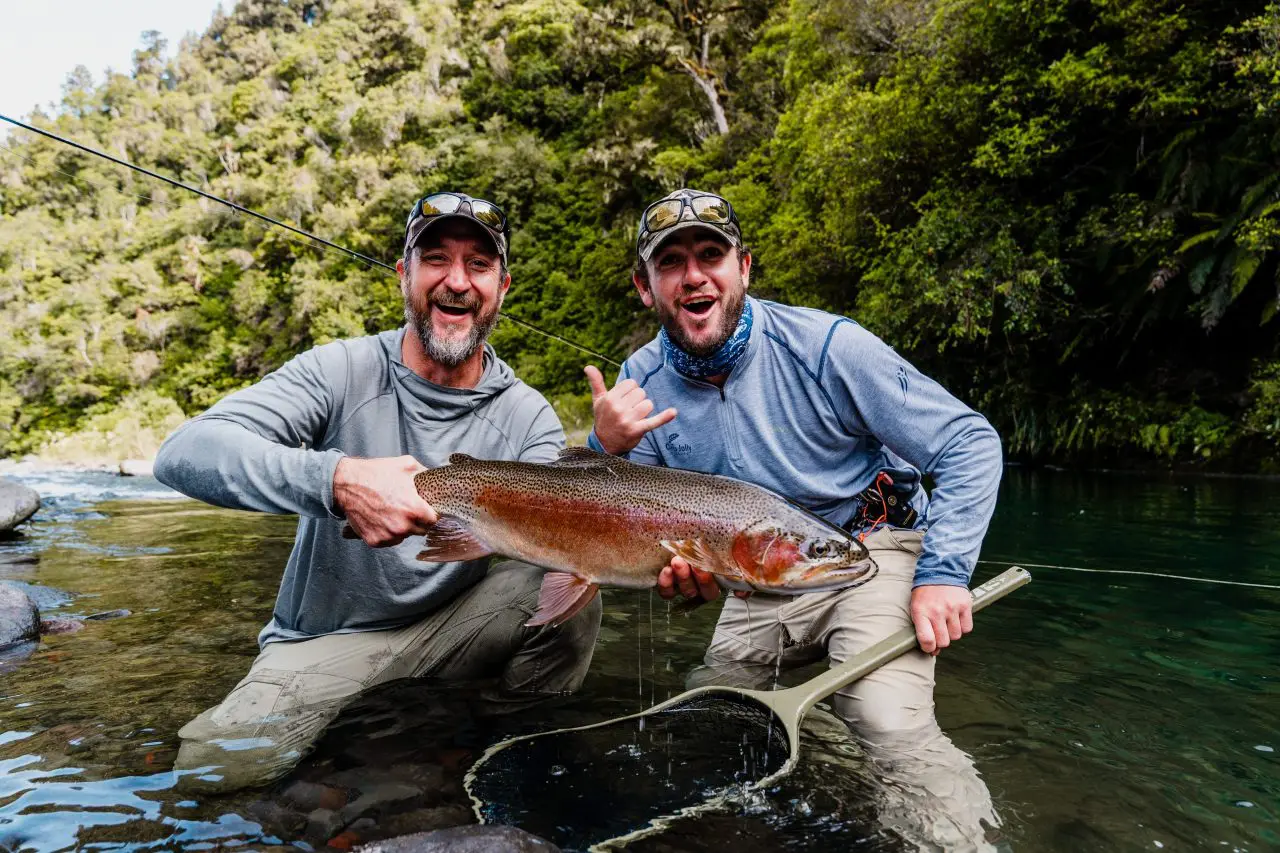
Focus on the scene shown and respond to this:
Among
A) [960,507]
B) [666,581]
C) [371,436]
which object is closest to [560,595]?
[666,581]

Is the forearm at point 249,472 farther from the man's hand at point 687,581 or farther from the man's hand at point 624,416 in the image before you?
the man's hand at point 687,581

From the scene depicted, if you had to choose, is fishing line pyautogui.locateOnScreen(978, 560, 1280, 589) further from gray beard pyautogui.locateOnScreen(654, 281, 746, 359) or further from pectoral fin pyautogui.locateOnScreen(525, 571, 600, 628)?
pectoral fin pyautogui.locateOnScreen(525, 571, 600, 628)

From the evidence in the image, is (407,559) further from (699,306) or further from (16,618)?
(16,618)

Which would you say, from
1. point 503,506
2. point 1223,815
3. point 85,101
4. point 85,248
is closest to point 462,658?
point 503,506

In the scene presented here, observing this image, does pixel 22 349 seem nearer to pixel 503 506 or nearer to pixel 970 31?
pixel 970 31

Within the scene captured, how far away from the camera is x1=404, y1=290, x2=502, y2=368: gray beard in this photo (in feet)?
11.9

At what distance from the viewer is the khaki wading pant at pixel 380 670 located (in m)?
3.08

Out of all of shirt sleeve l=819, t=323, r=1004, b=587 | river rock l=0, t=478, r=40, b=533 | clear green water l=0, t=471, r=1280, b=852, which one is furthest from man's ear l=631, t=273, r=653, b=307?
river rock l=0, t=478, r=40, b=533

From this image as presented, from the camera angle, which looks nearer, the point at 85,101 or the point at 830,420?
the point at 830,420

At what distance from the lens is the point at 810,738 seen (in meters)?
3.42

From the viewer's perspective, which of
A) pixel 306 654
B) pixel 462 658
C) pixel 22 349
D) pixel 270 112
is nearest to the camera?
pixel 306 654

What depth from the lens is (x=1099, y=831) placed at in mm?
2676

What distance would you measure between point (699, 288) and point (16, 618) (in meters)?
5.00

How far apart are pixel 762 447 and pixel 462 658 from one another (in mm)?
1747
